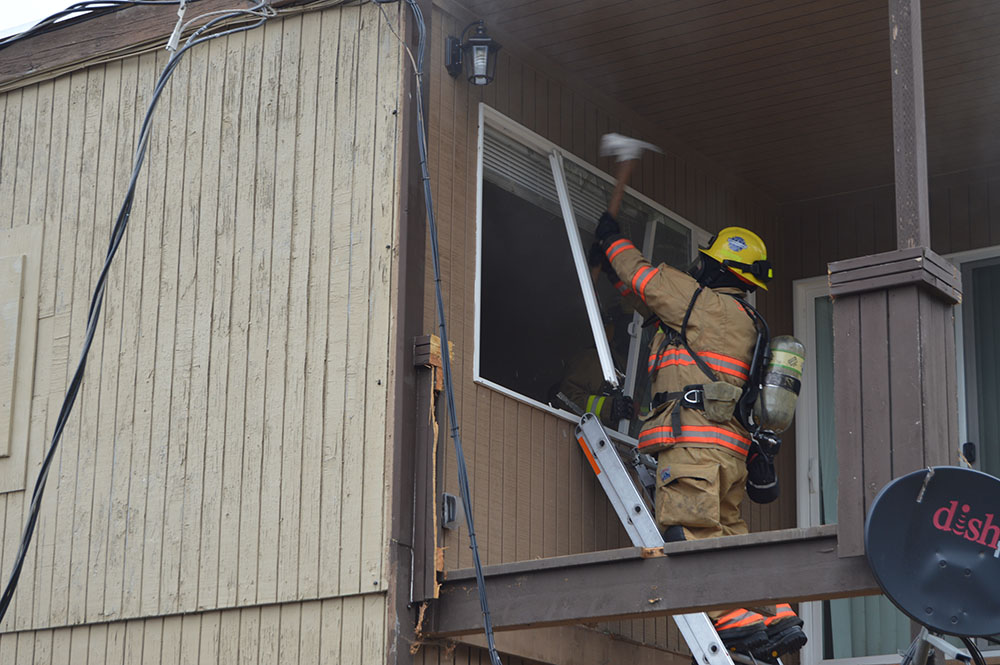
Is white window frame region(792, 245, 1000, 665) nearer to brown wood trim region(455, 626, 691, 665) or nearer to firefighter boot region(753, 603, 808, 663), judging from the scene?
brown wood trim region(455, 626, 691, 665)

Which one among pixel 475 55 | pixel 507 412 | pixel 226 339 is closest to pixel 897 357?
pixel 507 412

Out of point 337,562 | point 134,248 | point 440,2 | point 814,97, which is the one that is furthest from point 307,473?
point 814,97

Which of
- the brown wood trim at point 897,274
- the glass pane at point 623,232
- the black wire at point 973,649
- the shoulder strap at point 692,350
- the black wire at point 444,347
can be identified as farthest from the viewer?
the glass pane at point 623,232

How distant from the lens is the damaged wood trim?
5.57m

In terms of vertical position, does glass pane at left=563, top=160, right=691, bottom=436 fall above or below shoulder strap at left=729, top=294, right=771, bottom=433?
above

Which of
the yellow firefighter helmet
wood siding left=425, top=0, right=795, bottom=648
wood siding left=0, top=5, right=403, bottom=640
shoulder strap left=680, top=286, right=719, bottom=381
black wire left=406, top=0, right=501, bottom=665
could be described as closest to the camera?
black wire left=406, top=0, right=501, bottom=665

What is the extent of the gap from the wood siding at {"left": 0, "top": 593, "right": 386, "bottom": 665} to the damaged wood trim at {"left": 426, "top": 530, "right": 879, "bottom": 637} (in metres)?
0.32

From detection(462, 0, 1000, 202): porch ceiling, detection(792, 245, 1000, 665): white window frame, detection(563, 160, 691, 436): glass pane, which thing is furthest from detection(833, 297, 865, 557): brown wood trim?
detection(792, 245, 1000, 665): white window frame

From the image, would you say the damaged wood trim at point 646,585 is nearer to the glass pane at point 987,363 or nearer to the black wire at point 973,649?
the black wire at point 973,649

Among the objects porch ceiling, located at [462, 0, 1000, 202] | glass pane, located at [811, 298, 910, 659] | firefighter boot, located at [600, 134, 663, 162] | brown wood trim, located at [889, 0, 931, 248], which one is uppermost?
porch ceiling, located at [462, 0, 1000, 202]

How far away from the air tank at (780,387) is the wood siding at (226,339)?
200cm

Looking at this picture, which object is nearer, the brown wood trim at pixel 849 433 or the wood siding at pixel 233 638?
the brown wood trim at pixel 849 433

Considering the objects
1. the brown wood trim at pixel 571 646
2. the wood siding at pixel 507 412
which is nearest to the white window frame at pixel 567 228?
the wood siding at pixel 507 412

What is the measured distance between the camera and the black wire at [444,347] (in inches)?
244
